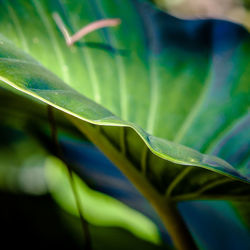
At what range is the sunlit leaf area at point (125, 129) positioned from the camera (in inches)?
22.5

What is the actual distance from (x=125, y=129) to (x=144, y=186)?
13 cm

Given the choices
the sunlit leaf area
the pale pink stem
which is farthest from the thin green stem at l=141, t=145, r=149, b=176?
the pale pink stem

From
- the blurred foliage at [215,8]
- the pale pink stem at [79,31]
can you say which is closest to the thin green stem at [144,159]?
the pale pink stem at [79,31]

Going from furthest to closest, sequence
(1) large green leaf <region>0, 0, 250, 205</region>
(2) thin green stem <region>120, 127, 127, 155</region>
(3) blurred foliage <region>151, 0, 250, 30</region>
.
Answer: (3) blurred foliage <region>151, 0, 250, 30</region>, (1) large green leaf <region>0, 0, 250, 205</region>, (2) thin green stem <region>120, 127, 127, 155</region>

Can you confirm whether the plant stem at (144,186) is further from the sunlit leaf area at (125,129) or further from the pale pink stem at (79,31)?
the pale pink stem at (79,31)

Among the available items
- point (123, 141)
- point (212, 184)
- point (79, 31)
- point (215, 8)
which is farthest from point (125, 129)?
point (215, 8)

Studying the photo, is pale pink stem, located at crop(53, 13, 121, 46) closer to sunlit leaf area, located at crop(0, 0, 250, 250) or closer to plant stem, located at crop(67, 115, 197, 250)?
sunlit leaf area, located at crop(0, 0, 250, 250)

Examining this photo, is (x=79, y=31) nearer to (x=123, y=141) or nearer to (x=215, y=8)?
(x=123, y=141)

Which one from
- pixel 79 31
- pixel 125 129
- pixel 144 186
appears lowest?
pixel 144 186

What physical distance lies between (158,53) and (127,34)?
0.09m

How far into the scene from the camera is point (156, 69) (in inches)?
30.8

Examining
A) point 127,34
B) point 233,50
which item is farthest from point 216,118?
point 127,34

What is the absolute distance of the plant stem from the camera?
53 centimetres

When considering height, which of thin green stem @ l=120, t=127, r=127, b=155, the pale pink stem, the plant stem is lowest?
the plant stem
